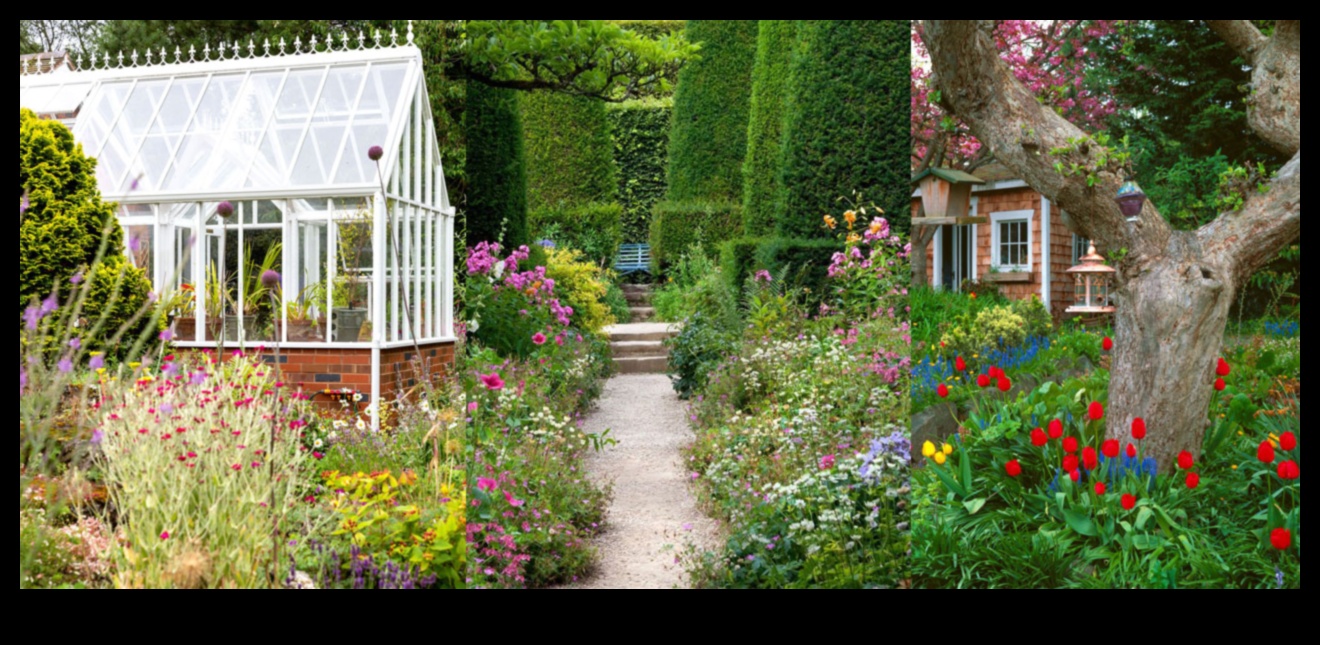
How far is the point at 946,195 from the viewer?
350 centimetres

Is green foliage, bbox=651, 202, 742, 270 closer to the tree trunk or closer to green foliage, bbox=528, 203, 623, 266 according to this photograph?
green foliage, bbox=528, 203, 623, 266

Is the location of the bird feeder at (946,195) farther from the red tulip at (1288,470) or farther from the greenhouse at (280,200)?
the greenhouse at (280,200)

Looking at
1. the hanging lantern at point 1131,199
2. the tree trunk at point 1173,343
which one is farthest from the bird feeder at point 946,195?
the tree trunk at point 1173,343

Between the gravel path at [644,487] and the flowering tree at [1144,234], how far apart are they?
5.43 ft

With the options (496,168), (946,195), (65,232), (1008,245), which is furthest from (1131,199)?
(65,232)

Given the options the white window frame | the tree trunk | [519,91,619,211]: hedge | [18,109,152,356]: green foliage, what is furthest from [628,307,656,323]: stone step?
[18,109,152,356]: green foliage

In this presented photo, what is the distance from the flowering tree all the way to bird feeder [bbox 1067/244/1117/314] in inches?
10.0

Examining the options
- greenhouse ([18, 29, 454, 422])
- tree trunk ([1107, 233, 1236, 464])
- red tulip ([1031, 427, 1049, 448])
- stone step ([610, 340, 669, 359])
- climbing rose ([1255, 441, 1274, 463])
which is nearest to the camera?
climbing rose ([1255, 441, 1274, 463])

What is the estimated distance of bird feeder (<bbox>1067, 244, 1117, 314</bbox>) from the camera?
3.65 m

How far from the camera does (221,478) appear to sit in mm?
3131

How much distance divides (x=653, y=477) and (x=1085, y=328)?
2.03 m

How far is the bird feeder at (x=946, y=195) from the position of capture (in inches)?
136
